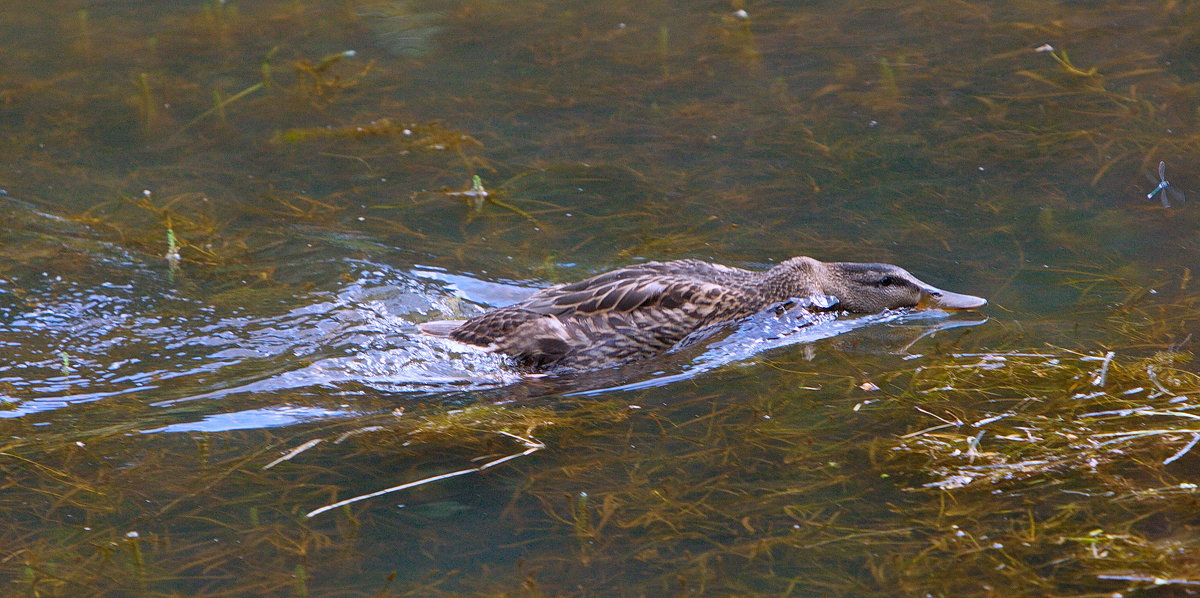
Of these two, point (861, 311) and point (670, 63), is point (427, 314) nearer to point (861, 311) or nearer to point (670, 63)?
point (861, 311)

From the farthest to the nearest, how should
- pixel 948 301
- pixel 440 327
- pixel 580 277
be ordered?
pixel 580 277, pixel 440 327, pixel 948 301

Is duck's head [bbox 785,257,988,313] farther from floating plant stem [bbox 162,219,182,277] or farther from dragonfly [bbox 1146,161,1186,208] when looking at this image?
floating plant stem [bbox 162,219,182,277]

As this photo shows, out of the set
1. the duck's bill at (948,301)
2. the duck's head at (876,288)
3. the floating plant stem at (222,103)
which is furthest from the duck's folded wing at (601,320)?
the floating plant stem at (222,103)

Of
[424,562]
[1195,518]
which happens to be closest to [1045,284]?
[1195,518]

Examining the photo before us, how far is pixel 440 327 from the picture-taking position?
7176 mm

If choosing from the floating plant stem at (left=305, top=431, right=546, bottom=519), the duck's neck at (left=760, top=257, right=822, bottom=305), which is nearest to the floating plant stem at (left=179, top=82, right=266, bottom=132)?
the duck's neck at (left=760, top=257, right=822, bottom=305)

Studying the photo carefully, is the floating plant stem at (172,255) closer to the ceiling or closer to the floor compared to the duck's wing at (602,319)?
closer to the ceiling

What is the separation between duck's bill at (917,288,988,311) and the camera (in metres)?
6.91

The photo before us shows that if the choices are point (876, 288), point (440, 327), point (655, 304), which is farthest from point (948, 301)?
point (440, 327)

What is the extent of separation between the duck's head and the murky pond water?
0.13 m

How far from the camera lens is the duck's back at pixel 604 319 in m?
6.84

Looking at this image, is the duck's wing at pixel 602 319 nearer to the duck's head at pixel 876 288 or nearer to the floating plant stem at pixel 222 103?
the duck's head at pixel 876 288

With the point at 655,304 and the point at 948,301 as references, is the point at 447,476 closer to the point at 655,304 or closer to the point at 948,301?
the point at 655,304

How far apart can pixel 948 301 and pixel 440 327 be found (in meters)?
3.00
